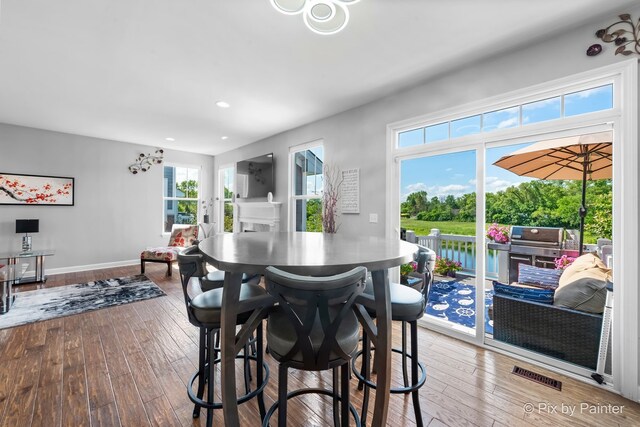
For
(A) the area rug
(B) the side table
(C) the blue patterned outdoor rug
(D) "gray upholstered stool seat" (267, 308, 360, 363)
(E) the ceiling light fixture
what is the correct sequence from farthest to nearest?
(B) the side table < (A) the area rug < (C) the blue patterned outdoor rug < (E) the ceiling light fixture < (D) "gray upholstered stool seat" (267, 308, 360, 363)

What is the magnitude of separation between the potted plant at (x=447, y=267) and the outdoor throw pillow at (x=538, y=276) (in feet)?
1.76

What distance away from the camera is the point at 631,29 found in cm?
183

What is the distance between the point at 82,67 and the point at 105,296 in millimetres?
2944

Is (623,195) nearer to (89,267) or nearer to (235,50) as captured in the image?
(235,50)

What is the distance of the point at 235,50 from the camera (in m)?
2.38

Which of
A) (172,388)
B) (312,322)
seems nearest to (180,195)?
(172,388)

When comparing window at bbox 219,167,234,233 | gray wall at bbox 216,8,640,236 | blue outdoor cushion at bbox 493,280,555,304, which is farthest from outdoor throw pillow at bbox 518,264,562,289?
window at bbox 219,167,234,233

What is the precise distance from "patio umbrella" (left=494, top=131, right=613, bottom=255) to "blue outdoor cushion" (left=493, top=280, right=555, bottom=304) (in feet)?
1.69

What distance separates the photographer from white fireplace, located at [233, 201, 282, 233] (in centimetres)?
495

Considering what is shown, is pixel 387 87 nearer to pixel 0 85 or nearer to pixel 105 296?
pixel 0 85

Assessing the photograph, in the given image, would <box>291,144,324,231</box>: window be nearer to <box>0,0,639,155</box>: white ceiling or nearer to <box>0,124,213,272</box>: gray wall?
<box>0,0,639,155</box>: white ceiling

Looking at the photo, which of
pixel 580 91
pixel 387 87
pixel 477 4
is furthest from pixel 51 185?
pixel 580 91

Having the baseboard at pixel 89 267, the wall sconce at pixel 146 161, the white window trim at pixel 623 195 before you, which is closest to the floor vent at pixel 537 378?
the white window trim at pixel 623 195

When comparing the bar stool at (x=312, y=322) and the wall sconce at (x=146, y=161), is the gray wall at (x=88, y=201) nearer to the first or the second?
the wall sconce at (x=146, y=161)
